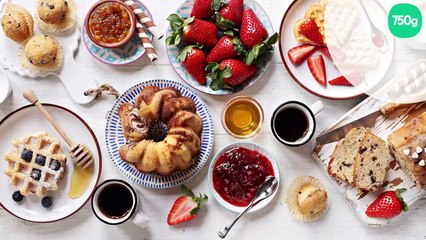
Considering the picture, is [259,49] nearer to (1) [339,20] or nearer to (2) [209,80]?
(2) [209,80]

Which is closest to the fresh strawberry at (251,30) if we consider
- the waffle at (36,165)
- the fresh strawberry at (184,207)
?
the fresh strawberry at (184,207)

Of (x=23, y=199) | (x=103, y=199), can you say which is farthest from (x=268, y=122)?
(x=23, y=199)

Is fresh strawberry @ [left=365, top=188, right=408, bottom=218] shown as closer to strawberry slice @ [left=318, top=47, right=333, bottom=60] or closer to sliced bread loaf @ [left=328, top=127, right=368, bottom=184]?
sliced bread loaf @ [left=328, top=127, right=368, bottom=184]

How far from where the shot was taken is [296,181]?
2326mm

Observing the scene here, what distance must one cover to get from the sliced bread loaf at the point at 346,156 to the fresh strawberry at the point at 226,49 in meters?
0.50

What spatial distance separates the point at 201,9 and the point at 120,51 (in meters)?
0.35

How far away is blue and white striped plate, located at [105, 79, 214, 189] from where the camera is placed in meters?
2.28

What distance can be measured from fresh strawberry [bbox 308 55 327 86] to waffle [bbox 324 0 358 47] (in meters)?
0.07

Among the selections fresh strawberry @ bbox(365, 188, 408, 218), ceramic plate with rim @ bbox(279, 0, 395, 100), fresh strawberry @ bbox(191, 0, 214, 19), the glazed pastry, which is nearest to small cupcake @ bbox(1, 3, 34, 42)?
the glazed pastry

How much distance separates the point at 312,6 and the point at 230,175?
0.72 metres

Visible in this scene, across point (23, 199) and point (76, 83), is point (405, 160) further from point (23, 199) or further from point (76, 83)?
point (23, 199)

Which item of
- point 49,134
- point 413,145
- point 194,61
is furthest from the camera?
point 49,134

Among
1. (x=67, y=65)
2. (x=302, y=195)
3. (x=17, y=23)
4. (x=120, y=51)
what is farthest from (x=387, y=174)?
(x=17, y=23)

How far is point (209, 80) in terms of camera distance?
7.61ft
